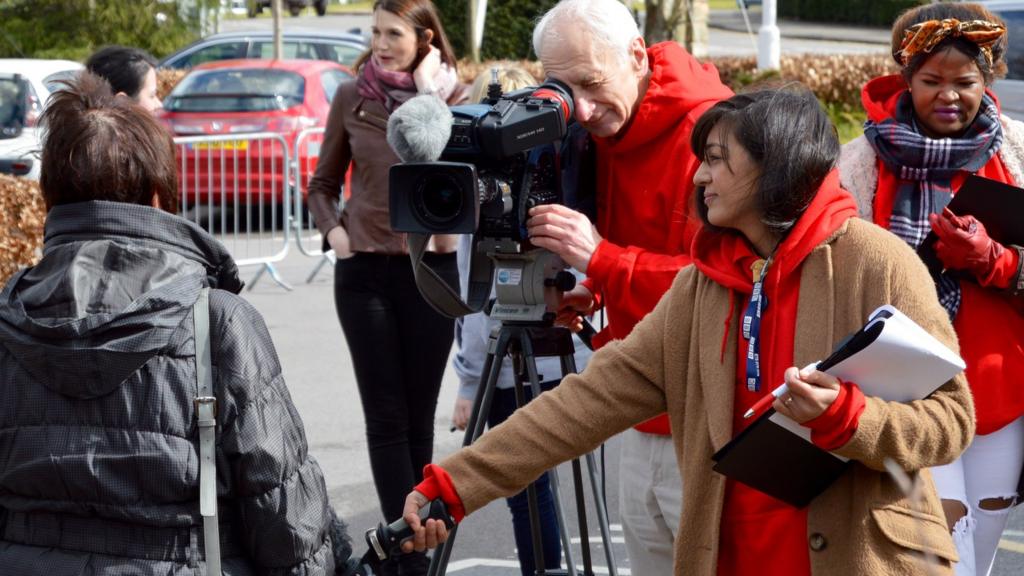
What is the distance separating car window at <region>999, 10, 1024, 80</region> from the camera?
9.58m

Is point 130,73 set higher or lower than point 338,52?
higher

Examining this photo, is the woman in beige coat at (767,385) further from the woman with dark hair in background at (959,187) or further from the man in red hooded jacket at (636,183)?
the woman with dark hair in background at (959,187)

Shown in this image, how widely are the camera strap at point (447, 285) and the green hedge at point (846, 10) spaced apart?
119 feet

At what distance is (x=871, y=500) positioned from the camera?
2479 mm

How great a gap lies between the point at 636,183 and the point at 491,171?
0.35m

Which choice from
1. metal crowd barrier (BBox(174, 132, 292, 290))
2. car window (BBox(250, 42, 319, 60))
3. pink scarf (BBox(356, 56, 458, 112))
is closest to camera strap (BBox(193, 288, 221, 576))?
pink scarf (BBox(356, 56, 458, 112))

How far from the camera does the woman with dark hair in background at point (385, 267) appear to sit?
4.71 meters

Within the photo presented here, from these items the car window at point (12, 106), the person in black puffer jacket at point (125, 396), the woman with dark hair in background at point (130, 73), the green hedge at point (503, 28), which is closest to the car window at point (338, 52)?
the car window at point (12, 106)

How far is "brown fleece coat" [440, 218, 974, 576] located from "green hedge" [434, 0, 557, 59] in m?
25.1

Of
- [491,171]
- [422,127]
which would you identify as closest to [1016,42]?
[491,171]

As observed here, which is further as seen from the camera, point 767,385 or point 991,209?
point 991,209

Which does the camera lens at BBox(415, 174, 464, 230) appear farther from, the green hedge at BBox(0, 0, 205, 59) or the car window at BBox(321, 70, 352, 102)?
the green hedge at BBox(0, 0, 205, 59)

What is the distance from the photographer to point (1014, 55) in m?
9.74

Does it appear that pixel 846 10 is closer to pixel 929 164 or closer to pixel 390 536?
pixel 929 164
